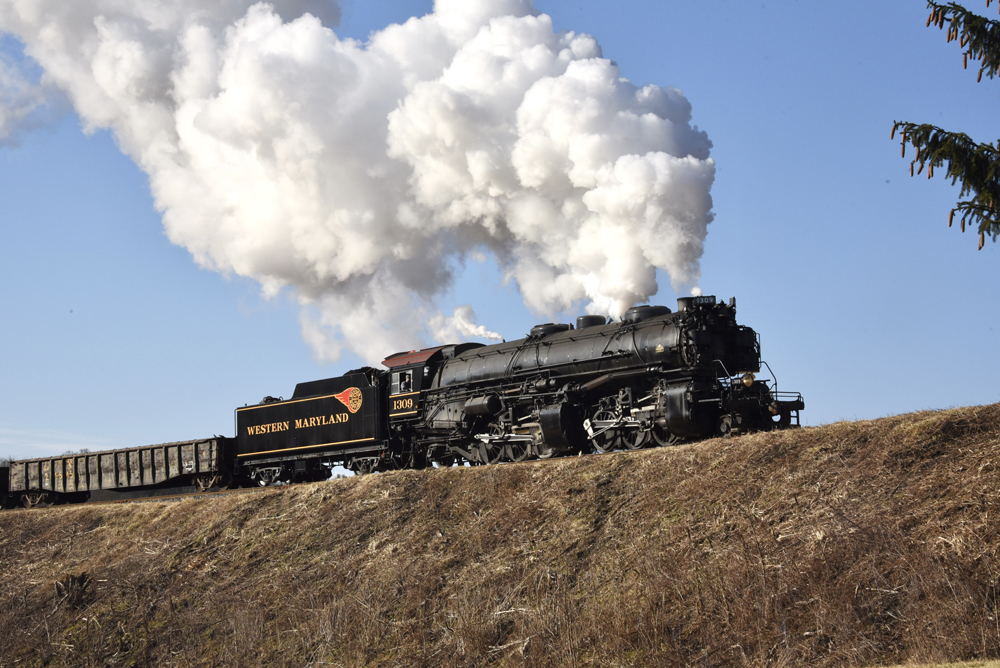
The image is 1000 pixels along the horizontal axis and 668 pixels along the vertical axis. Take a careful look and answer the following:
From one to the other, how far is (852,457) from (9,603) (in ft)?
55.3

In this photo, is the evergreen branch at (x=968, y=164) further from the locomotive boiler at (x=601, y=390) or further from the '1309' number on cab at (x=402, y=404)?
the '1309' number on cab at (x=402, y=404)

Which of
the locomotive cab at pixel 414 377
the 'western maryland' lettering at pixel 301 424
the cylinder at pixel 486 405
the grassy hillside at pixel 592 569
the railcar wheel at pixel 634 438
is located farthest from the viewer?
the 'western maryland' lettering at pixel 301 424

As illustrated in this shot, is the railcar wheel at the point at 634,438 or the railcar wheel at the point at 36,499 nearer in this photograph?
the railcar wheel at the point at 634,438

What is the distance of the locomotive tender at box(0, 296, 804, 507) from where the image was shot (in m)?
17.1

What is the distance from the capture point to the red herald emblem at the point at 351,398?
2462cm

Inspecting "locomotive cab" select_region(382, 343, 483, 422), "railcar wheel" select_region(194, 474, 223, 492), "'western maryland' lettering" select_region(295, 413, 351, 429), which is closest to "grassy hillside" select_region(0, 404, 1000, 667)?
"locomotive cab" select_region(382, 343, 483, 422)

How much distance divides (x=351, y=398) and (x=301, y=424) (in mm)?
2575

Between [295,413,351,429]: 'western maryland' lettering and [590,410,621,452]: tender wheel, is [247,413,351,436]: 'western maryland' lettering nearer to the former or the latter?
[295,413,351,429]: 'western maryland' lettering

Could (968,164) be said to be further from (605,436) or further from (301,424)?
(301,424)

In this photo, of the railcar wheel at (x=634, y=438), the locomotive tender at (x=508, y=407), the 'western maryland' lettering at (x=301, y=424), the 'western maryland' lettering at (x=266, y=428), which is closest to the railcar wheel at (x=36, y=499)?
the locomotive tender at (x=508, y=407)

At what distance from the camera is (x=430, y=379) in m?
23.6

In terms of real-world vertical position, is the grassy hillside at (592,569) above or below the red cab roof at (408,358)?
below

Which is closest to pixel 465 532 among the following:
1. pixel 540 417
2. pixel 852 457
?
pixel 540 417

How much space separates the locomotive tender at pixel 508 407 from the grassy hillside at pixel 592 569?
8.04ft
